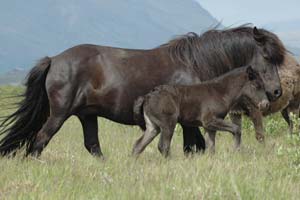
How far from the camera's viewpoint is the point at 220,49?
26.0 feet

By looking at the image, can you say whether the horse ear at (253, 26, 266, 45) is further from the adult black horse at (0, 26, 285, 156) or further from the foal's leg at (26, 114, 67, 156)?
the foal's leg at (26, 114, 67, 156)

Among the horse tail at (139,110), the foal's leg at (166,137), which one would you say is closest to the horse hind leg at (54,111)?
the horse tail at (139,110)

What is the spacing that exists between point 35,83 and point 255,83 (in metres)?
3.08

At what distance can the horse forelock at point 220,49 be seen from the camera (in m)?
7.85

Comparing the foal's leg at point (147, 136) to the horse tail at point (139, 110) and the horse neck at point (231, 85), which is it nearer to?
the horse tail at point (139, 110)

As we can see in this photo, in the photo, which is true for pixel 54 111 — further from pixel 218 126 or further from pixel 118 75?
pixel 218 126

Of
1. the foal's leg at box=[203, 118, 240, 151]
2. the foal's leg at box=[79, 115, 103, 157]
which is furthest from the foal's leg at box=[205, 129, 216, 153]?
the foal's leg at box=[79, 115, 103, 157]

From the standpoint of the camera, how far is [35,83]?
8023 mm

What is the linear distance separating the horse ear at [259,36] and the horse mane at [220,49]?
0.03 metres

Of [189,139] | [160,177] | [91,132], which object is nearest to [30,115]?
[91,132]

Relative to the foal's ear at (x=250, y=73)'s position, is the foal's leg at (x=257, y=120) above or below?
below

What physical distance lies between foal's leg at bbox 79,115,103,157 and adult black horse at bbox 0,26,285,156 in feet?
0.05

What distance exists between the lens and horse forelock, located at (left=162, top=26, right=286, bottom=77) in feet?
25.7

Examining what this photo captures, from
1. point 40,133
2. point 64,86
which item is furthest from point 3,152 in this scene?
point 64,86
